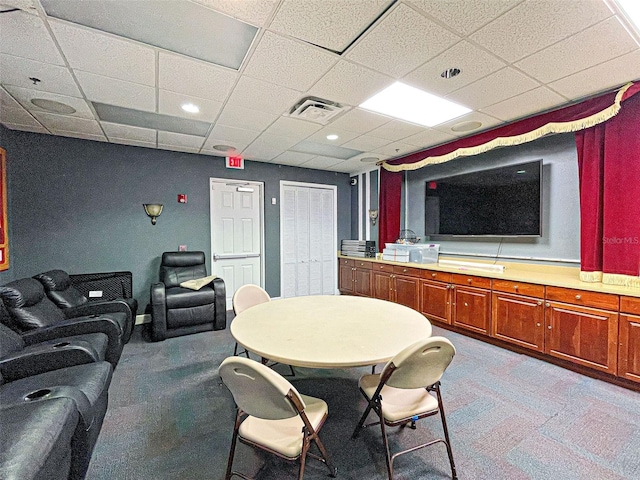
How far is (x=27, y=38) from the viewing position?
1802 mm

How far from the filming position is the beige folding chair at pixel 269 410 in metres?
1.16

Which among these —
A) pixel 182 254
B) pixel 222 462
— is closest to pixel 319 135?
pixel 182 254

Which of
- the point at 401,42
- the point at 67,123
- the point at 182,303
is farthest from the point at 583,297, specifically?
the point at 67,123

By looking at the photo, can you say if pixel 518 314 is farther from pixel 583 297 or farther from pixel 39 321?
pixel 39 321

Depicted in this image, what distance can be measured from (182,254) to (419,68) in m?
3.73

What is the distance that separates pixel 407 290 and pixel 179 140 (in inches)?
149

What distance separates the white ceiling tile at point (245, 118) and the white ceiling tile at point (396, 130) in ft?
4.18

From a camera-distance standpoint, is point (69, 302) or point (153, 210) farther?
point (153, 210)

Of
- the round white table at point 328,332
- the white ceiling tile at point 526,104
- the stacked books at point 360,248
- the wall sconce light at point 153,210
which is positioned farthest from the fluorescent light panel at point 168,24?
the stacked books at point 360,248

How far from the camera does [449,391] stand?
2348 mm

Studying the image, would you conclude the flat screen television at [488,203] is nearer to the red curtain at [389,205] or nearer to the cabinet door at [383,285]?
the red curtain at [389,205]

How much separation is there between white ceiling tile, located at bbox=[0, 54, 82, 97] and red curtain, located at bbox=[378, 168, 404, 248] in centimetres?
424

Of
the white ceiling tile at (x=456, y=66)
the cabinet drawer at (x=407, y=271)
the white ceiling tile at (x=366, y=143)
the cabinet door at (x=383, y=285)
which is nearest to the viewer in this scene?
the white ceiling tile at (x=456, y=66)

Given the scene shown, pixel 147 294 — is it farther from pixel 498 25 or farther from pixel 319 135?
pixel 498 25
